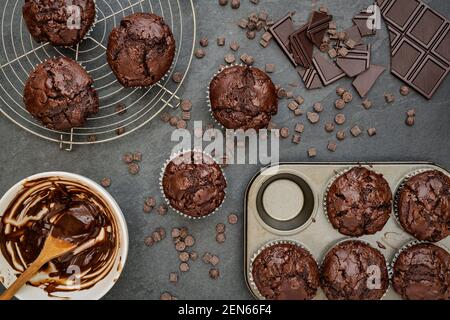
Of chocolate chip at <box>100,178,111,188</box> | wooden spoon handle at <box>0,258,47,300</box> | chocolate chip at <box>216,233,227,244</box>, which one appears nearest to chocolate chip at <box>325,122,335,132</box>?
chocolate chip at <box>216,233,227,244</box>

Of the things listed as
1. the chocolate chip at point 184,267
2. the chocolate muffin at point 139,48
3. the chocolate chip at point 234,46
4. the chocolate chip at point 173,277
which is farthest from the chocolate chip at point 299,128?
the chocolate chip at point 173,277

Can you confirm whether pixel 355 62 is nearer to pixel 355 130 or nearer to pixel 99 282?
pixel 355 130

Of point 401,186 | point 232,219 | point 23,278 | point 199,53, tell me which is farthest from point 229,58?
point 23,278

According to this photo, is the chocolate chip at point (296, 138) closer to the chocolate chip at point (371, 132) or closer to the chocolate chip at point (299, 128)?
the chocolate chip at point (299, 128)

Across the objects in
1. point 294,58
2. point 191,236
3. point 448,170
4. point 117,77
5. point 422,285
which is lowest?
point 422,285

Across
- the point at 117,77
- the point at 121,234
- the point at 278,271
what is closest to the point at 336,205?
the point at 278,271

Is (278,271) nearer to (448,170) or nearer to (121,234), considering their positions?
(121,234)
